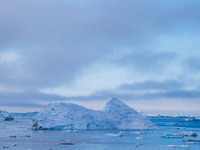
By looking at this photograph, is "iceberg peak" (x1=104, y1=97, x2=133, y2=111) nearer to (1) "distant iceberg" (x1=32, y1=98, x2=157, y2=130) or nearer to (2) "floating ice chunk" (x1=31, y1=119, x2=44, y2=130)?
(1) "distant iceberg" (x1=32, y1=98, x2=157, y2=130)

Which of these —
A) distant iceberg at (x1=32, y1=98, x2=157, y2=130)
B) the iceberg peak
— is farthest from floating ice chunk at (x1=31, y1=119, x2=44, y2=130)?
the iceberg peak

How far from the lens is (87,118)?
4300 centimetres

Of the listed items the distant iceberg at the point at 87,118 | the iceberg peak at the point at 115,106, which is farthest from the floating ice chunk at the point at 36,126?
the iceberg peak at the point at 115,106

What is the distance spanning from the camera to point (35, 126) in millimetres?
44500

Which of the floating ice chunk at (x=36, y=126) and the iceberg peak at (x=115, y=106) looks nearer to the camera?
the floating ice chunk at (x=36, y=126)

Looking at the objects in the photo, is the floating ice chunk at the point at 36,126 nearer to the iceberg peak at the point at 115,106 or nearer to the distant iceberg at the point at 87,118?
the distant iceberg at the point at 87,118

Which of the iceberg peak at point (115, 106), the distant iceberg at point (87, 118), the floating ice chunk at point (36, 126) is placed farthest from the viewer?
the iceberg peak at point (115, 106)

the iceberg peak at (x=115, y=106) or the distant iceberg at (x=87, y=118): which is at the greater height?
the iceberg peak at (x=115, y=106)

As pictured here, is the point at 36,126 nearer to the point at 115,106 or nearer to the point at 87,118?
the point at 87,118

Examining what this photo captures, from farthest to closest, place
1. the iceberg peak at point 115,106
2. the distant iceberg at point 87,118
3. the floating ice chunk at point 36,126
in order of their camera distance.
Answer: the iceberg peak at point 115,106 < the floating ice chunk at point 36,126 < the distant iceberg at point 87,118

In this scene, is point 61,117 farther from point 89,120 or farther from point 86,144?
point 86,144

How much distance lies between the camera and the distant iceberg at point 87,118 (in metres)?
42.7

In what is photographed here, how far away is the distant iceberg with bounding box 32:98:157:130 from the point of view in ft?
140

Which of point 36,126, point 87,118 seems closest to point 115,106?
point 87,118
